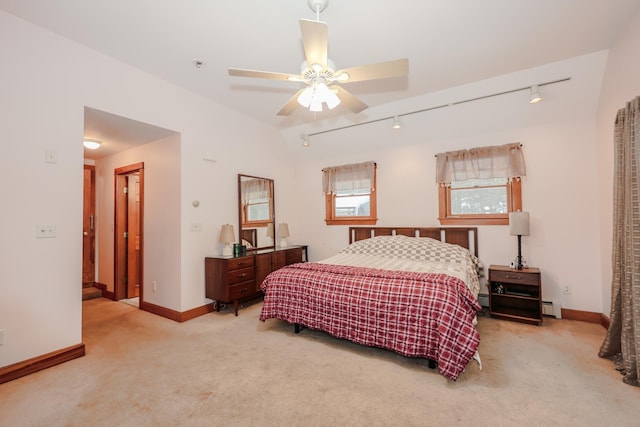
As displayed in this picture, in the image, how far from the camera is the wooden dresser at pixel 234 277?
3.48 meters

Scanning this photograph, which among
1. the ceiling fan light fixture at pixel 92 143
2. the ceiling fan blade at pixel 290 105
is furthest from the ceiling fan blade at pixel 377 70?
the ceiling fan light fixture at pixel 92 143

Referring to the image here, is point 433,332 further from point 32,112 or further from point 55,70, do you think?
point 55,70

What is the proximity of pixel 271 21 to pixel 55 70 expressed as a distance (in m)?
2.04

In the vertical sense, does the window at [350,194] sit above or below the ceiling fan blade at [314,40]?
below

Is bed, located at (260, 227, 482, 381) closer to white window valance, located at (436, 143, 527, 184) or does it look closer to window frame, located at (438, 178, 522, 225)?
window frame, located at (438, 178, 522, 225)

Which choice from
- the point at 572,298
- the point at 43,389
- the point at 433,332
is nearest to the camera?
the point at 43,389

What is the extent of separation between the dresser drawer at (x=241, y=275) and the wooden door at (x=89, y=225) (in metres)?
3.04

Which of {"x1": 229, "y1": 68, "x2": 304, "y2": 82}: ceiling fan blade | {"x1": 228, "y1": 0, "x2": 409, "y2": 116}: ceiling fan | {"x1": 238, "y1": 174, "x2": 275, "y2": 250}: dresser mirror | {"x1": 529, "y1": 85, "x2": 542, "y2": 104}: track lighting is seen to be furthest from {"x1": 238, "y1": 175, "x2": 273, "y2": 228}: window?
{"x1": 529, "y1": 85, "x2": 542, "y2": 104}: track lighting

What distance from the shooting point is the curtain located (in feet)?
6.49

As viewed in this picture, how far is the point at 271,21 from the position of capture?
7.33 ft

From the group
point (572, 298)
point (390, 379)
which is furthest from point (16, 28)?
point (572, 298)

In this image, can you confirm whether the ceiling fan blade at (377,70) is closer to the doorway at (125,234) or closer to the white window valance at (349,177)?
the white window valance at (349,177)

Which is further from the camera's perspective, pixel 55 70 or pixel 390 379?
pixel 55 70

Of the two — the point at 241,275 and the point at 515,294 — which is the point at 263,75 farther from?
the point at 515,294
